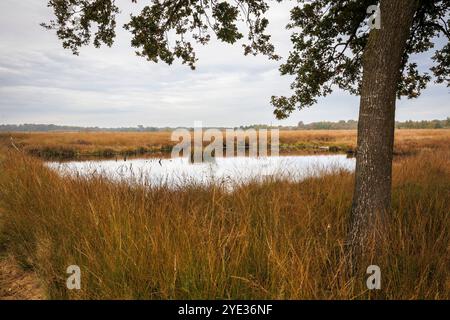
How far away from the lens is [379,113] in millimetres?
3311

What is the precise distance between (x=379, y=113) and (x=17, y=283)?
4.25 meters

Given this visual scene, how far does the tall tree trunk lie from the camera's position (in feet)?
10.7

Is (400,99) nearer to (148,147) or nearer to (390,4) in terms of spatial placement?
(390,4)

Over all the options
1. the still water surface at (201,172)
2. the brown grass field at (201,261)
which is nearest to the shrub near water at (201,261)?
the brown grass field at (201,261)

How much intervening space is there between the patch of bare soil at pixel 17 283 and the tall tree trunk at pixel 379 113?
3.31 meters

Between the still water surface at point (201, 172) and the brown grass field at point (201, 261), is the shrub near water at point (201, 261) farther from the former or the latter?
the still water surface at point (201, 172)

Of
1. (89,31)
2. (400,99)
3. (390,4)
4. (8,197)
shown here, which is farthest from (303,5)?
(8,197)

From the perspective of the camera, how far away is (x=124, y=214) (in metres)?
3.33

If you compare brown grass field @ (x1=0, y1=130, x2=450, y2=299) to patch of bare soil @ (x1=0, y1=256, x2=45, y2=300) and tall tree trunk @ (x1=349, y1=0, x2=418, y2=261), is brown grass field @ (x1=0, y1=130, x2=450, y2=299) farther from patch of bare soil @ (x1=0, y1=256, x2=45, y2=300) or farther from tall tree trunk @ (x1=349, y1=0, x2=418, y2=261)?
tall tree trunk @ (x1=349, y1=0, x2=418, y2=261)

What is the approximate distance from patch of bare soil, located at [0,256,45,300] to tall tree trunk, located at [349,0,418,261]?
3311mm

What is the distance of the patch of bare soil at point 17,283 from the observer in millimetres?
2879

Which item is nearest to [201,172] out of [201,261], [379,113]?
[379,113]

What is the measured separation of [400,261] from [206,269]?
6.19 feet

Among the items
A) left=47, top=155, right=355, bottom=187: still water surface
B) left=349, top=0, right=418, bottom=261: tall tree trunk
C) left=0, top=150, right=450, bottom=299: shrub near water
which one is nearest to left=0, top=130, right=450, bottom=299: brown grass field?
left=0, top=150, right=450, bottom=299: shrub near water
